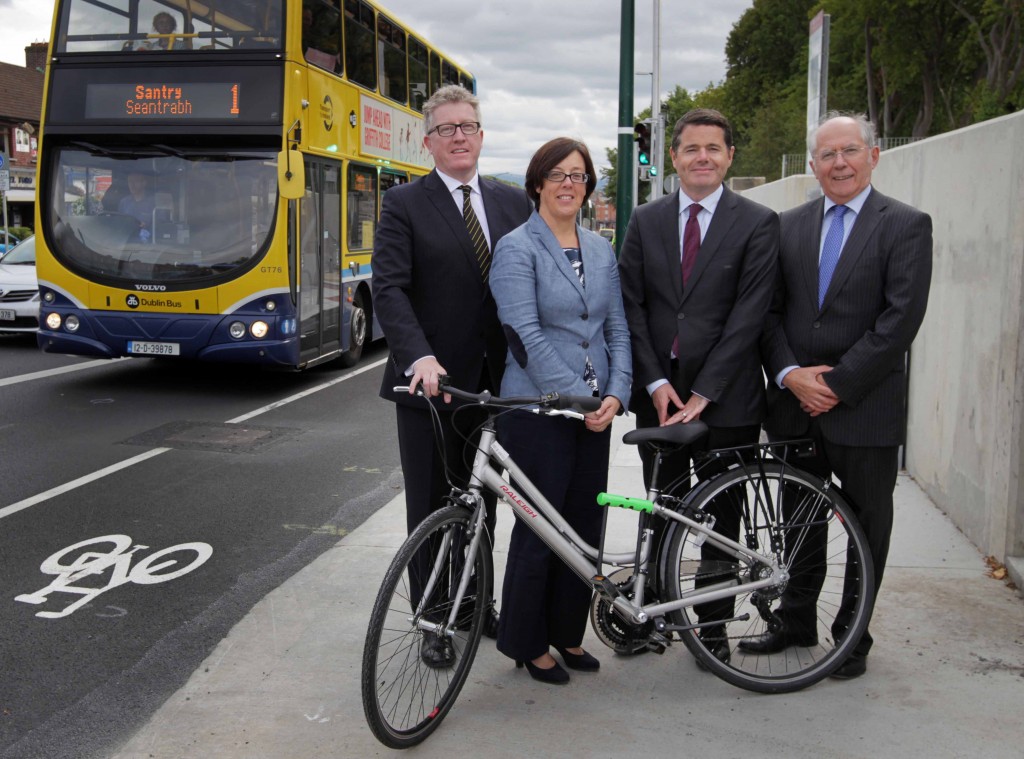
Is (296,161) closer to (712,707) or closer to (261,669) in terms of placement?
(261,669)

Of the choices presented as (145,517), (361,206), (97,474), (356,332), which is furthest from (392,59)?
(145,517)

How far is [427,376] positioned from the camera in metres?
3.40

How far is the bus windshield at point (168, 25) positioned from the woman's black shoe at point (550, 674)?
8.08 m

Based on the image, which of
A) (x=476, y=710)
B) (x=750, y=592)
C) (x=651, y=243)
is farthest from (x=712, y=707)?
(x=651, y=243)

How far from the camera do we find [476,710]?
11.6ft

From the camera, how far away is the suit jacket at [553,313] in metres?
3.54

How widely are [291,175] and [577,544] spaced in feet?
23.6

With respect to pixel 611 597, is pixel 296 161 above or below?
above

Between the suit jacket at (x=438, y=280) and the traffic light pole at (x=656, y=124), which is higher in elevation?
the traffic light pole at (x=656, y=124)

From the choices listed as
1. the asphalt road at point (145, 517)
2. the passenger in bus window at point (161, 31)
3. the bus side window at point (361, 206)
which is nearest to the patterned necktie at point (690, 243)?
the asphalt road at point (145, 517)

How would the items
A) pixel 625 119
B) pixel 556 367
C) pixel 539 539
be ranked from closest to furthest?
1. pixel 556 367
2. pixel 539 539
3. pixel 625 119

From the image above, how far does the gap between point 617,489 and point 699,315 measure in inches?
115

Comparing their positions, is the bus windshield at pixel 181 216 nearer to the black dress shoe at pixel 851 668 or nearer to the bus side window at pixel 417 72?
the bus side window at pixel 417 72

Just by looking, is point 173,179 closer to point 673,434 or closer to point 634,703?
point 673,434
